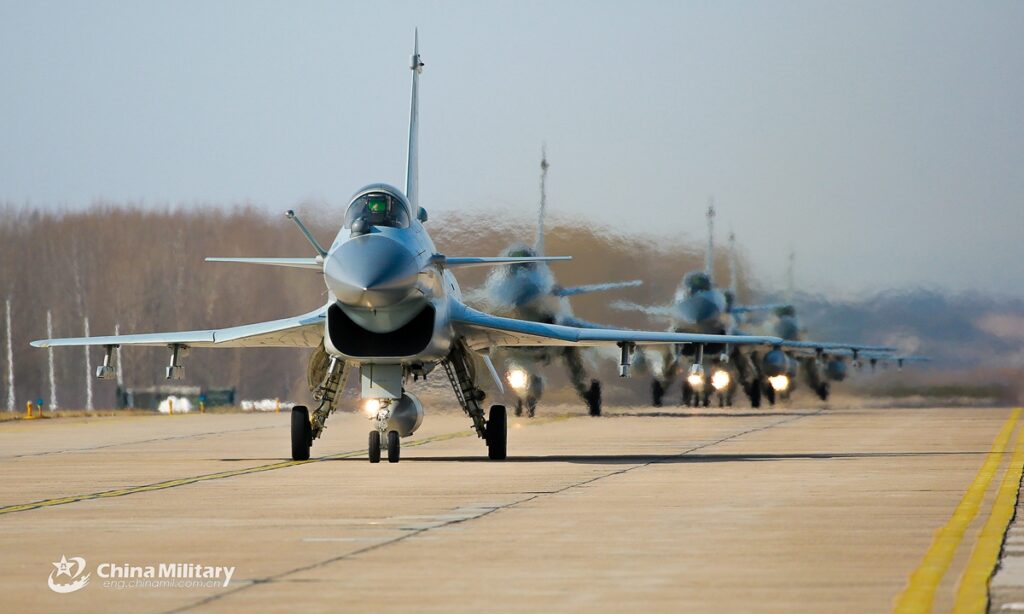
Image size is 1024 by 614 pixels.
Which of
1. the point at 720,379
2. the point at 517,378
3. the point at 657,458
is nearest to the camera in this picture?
the point at 657,458

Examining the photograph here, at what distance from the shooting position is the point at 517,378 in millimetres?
43656

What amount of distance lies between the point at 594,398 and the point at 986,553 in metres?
34.3

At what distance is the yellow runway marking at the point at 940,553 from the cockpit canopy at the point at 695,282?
3132 cm

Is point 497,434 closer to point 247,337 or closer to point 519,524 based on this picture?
point 247,337

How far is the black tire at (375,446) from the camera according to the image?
23.4 meters

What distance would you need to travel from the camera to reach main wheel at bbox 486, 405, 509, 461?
24625 millimetres

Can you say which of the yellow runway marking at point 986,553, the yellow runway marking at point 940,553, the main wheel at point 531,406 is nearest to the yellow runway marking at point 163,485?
the yellow runway marking at point 940,553

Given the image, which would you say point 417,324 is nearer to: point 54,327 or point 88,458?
point 88,458

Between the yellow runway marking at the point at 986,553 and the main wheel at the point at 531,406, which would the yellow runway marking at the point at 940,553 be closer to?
the yellow runway marking at the point at 986,553

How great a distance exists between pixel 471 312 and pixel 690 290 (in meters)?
28.6

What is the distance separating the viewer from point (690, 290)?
173 ft

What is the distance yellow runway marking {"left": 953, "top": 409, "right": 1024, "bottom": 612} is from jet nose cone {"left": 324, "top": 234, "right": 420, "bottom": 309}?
7476 mm

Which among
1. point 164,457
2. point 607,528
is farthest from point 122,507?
point 164,457

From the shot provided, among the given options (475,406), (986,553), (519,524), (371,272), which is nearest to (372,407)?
(475,406)
